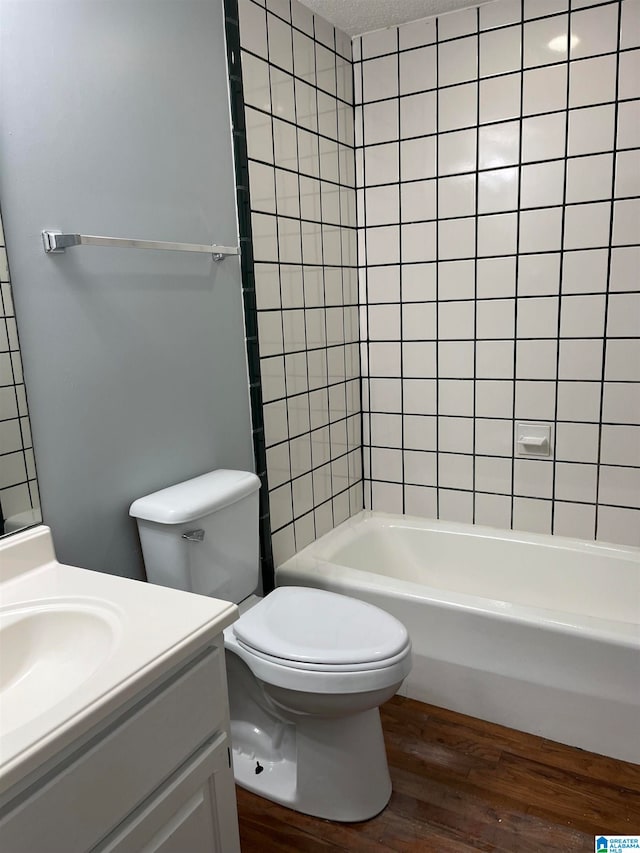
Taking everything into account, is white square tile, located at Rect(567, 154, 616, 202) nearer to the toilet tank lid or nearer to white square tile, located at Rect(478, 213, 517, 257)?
A: white square tile, located at Rect(478, 213, 517, 257)

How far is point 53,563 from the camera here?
1.31m

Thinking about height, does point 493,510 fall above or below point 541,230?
below

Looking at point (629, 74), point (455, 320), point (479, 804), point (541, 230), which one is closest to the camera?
point (479, 804)

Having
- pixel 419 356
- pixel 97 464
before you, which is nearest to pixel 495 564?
pixel 419 356

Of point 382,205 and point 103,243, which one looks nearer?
point 103,243

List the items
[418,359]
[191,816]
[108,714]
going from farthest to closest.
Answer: [418,359]
[191,816]
[108,714]

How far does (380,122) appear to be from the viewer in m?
2.40

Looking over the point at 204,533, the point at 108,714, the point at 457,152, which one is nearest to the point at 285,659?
the point at 204,533

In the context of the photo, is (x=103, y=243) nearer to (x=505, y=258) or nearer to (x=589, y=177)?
(x=505, y=258)

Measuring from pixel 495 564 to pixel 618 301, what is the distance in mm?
1045

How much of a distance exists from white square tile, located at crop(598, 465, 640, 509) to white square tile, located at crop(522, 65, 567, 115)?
49.0 inches

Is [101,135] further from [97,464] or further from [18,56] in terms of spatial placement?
[97,464]

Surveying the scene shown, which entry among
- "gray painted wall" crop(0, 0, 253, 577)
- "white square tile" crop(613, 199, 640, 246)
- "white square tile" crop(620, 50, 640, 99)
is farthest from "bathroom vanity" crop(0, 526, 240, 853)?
"white square tile" crop(620, 50, 640, 99)

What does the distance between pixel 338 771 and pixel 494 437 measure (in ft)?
4.31
